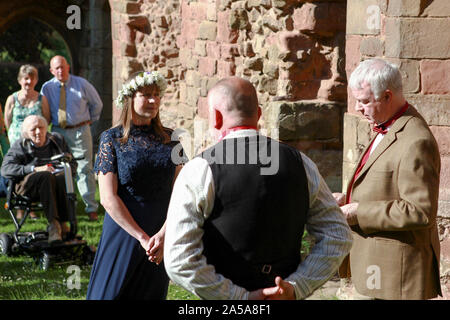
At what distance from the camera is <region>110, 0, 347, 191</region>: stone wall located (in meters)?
7.33

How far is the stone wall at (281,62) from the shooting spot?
289 inches

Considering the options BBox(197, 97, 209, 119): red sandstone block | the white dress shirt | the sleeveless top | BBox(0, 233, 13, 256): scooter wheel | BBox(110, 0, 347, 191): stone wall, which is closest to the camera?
the white dress shirt

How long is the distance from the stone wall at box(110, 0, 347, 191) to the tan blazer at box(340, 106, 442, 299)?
127 inches

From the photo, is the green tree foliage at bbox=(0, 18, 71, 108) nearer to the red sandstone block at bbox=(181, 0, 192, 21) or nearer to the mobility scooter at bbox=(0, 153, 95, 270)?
the red sandstone block at bbox=(181, 0, 192, 21)

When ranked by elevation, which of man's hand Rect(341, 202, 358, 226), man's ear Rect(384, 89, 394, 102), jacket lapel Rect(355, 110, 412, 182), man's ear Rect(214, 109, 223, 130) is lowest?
man's hand Rect(341, 202, 358, 226)

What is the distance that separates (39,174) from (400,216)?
4749mm

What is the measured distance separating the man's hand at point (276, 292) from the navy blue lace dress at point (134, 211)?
5.14ft

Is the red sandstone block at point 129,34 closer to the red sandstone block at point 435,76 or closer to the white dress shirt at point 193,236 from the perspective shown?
the red sandstone block at point 435,76

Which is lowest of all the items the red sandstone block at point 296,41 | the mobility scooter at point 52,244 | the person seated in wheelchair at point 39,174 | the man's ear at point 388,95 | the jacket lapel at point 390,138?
the mobility scooter at point 52,244

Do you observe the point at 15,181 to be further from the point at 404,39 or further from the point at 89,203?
the point at 404,39

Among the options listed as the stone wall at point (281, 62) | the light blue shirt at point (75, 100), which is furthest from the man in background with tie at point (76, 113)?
the stone wall at point (281, 62)

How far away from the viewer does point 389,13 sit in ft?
17.9

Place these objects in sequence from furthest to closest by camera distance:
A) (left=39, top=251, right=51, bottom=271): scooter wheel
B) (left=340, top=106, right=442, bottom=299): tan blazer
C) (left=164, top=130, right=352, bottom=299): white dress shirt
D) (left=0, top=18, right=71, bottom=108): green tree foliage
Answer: (left=0, top=18, right=71, bottom=108): green tree foliage < (left=39, top=251, right=51, bottom=271): scooter wheel < (left=340, top=106, right=442, bottom=299): tan blazer < (left=164, top=130, right=352, bottom=299): white dress shirt

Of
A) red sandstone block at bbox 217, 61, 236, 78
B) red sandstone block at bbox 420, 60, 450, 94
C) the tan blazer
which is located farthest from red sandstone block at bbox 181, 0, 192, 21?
the tan blazer
